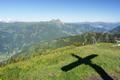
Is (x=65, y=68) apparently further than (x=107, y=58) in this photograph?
No

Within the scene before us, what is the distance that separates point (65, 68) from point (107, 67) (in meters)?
8.93

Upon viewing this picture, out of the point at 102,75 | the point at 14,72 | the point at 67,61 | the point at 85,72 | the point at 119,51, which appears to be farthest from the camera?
the point at 119,51

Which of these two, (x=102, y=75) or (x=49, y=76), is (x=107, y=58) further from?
(x=49, y=76)

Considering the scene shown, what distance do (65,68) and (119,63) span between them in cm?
1252

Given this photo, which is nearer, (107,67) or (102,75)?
(102,75)

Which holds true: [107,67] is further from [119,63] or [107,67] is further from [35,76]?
[35,76]

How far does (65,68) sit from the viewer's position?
45906mm

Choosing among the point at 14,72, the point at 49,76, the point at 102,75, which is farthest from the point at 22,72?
the point at 102,75

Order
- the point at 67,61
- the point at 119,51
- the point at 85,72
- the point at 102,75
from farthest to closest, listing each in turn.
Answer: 1. the point at 119,51
2. the point at 67,61
3. the point at 85,72
4. the point at 102,75

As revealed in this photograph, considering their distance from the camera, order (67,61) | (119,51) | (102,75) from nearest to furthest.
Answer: (102,75), (67,61), (119,51)

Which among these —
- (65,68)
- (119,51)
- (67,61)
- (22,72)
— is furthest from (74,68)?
(119,51)

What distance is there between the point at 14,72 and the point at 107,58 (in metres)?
21.7

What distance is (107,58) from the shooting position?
52656mm

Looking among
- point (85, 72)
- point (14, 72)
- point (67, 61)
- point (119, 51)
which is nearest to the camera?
point (85, 72)
